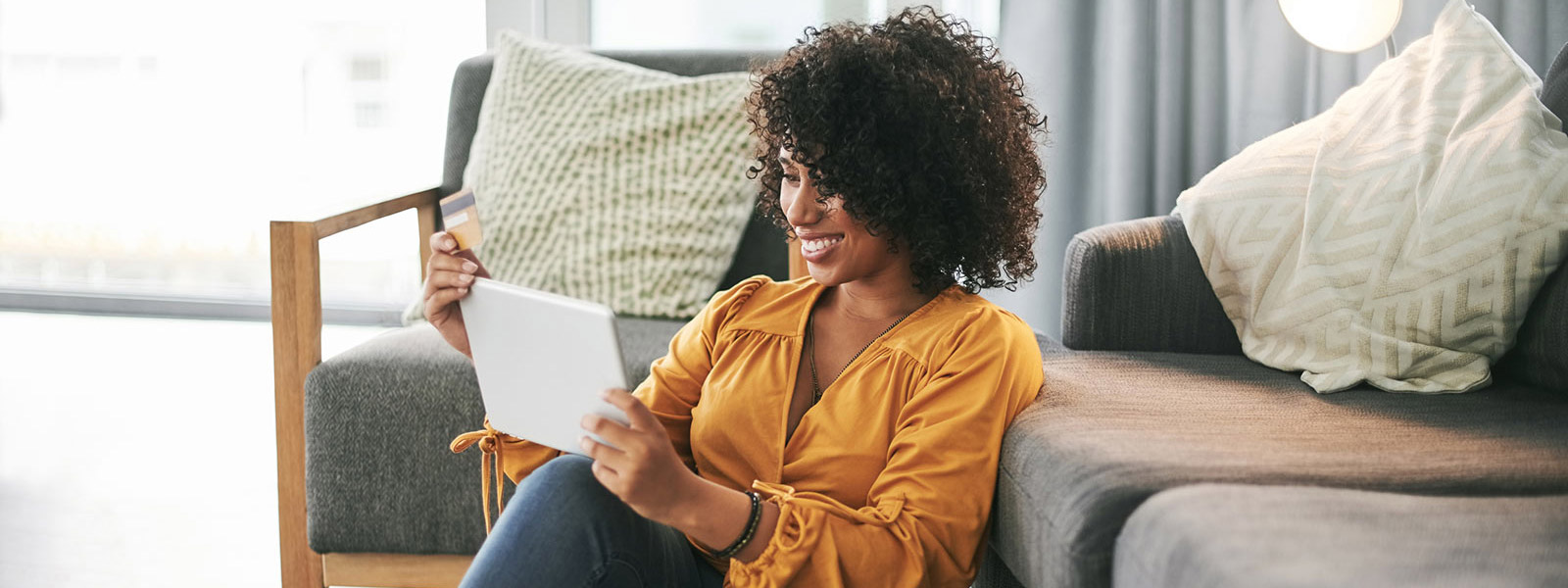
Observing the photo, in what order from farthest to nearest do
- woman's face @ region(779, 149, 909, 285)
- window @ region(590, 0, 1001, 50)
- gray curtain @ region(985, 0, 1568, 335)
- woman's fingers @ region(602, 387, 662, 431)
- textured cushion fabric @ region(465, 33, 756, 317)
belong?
window @ region(590, 0, 1001, 50)
gray curtain @ region(985, 0, 1568, 335)
textured cushion fabric @ region(465, 33, 756, 317)
woman's face @ region(779, 149, 909, 285)
woman's fingers @ region(602, 387, 662, 431)

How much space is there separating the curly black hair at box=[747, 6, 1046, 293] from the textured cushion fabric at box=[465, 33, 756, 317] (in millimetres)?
724

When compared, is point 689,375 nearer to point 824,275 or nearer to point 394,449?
point 824,275

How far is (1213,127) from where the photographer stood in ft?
7.76

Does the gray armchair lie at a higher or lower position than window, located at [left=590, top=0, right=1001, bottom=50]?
lower

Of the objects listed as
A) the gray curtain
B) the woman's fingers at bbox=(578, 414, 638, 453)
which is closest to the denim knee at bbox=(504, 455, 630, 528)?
the woman's fingers at bbox=(578, 414, 638, 453)

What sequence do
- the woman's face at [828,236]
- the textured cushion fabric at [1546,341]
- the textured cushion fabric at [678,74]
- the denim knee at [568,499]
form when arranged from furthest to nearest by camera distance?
the textured cushion fabric at [678,74]
the textured cushion fabric at [1546,341]
the woman's face at [828,236]
the denim knee at [568,499]

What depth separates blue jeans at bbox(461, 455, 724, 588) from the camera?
0.93 metres

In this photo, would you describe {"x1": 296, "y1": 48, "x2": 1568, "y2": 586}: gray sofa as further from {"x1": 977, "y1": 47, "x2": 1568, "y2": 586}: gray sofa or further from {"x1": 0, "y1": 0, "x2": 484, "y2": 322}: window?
{"x1": 0, "y1": 0, "x2": 484, "y2": 322}: window

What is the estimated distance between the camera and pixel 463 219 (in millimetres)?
1022

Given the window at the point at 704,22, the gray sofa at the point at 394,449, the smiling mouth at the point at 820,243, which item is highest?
the window at the point at 704,22

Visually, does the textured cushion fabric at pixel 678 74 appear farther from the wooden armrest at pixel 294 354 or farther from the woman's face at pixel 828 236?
the woman's face at pixel 828 236

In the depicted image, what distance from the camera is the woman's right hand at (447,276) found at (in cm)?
102

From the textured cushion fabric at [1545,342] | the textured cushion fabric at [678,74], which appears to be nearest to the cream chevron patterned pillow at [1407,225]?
the textured cushion fabric at [1545,342]

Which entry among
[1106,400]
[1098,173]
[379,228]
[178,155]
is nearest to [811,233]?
[1106,400]
